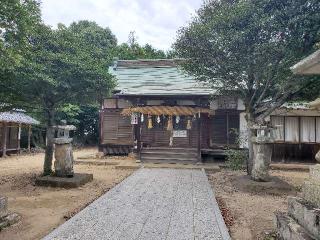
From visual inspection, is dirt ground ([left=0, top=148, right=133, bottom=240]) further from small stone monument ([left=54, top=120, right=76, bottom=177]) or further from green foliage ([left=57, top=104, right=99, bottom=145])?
green foliage ([left=57, top=104, right=99, bottom=145])

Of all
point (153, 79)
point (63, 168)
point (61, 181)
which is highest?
point (153, 79)

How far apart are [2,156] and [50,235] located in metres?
17.5

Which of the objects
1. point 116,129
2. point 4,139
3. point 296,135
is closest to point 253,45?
point 296,135

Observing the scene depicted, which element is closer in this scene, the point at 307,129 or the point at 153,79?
the point at 307,129

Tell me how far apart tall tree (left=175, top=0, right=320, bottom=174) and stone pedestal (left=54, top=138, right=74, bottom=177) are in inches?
216

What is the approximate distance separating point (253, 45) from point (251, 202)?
4866mm

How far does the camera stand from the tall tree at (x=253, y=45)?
9531mm

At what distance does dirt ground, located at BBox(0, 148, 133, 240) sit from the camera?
6.30 metres

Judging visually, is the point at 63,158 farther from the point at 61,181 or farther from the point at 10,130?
the point at 10,130

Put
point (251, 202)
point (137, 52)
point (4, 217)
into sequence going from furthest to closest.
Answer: point (137, 52)
point (251, 202)
point (4, 217)

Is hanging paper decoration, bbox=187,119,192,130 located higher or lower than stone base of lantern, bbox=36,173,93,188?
higher

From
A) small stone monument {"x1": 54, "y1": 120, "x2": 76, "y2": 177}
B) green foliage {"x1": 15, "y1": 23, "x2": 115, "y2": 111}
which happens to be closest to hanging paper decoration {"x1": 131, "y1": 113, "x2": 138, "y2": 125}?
green foliage {"x1": 15, "y1": 23, "x2": 115, "y2": 111}

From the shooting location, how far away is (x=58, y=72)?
10.5 meters

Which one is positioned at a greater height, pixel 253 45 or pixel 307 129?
pixel 253 45
